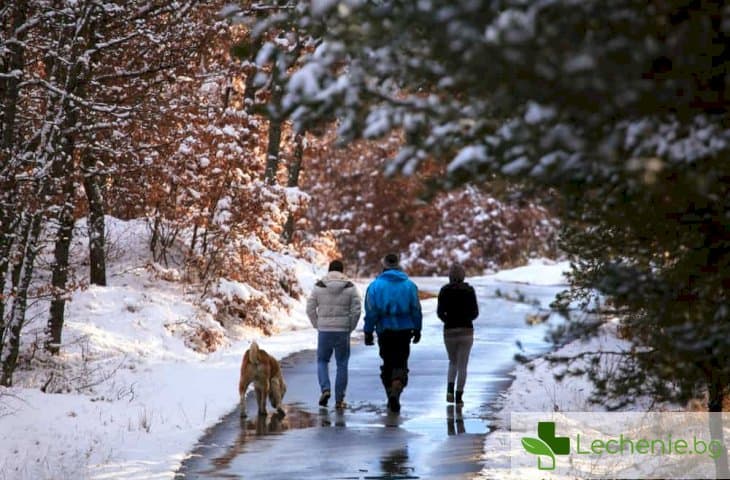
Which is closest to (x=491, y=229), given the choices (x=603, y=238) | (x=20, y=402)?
(x=20, y=402)

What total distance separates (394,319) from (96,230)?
9.30 metres

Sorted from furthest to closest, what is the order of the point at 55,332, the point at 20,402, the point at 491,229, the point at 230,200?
the point at 491,229, the point at 230,200, the point at 55,332, the point at 20,402

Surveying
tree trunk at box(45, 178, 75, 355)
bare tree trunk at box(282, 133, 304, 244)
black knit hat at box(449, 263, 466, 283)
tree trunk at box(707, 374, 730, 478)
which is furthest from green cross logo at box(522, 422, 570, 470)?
bare tree trunk at box(282, 133, 304, 244)

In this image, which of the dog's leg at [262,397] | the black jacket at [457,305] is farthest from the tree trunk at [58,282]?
the black jacket at [457,305]

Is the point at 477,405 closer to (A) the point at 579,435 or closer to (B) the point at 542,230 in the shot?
(A) the point at 579,435

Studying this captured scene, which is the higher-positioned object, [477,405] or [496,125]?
[496,125]

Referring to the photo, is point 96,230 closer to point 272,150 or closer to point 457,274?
point 272,150

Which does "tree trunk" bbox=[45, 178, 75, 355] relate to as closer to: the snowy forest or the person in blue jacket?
the snowy forest

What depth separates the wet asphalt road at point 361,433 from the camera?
10938mm

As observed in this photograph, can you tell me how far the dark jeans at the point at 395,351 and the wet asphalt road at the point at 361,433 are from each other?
43 cm

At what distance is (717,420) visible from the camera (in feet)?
29.4

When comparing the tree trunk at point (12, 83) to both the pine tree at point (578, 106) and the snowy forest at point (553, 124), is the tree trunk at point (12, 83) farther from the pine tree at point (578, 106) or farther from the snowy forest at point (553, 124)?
the pine tree at point (578, 106)

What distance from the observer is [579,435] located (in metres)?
12.5

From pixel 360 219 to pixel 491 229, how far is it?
264 inches
